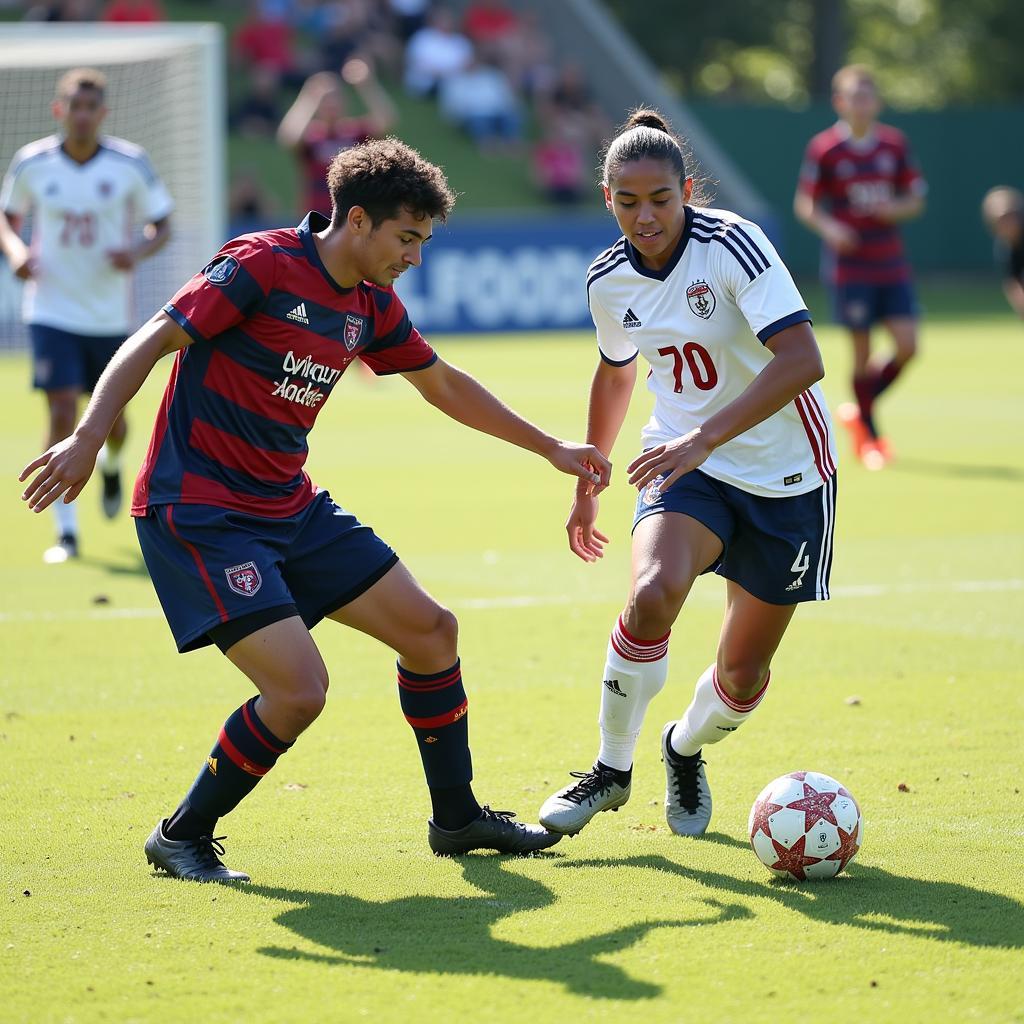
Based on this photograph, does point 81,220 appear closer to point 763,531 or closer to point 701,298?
point 701,298

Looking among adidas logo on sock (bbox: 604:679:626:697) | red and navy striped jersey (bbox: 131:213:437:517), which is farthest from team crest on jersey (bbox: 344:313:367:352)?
adidas logo on sock (bbox: 604:679:626:697)

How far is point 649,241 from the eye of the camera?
16.3 ft

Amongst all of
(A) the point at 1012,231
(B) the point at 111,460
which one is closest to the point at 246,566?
(B) the point at 111,460

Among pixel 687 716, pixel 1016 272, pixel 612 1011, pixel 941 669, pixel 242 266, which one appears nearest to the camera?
pixel 612 1011

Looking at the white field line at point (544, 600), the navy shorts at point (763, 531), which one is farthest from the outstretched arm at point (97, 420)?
the white field line at point (544, 600)

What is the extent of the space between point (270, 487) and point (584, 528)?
1157 mm

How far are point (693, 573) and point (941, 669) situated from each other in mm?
2496

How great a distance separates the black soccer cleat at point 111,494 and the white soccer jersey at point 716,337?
224 inches

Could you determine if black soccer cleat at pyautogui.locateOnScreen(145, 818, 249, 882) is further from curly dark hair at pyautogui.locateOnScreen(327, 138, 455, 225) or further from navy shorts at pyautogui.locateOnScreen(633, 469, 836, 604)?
curly dark hair at pyautogui.locateOnScreen(327, 138, 455, 225)

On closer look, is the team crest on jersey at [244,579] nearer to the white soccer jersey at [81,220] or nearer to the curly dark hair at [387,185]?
the curly dark hair at [387,185]

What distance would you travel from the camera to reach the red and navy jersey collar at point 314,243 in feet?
15.2

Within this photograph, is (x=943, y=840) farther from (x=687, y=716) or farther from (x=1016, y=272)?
(x=1016, y=272)

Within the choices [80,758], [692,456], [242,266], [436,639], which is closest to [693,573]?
[692,456]

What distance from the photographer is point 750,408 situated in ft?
15.5
